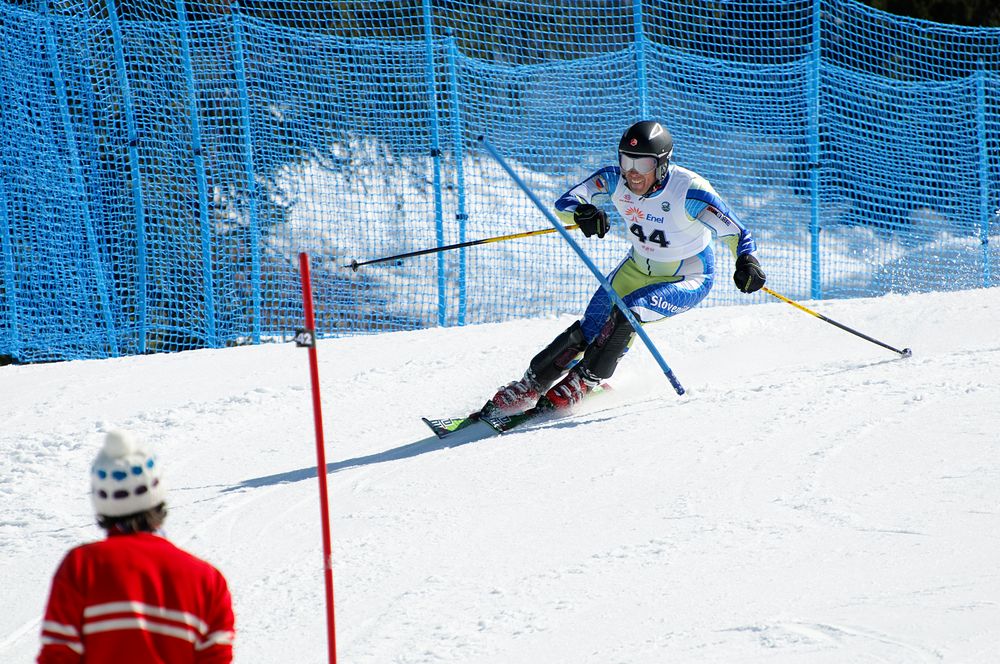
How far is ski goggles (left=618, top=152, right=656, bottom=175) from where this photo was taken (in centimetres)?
614

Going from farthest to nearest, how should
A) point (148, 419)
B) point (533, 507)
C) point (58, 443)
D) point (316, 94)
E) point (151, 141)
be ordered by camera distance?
point (316, 94) → point (151, 141) → point (148, 419) → point (58, 443) → point (533, 507)

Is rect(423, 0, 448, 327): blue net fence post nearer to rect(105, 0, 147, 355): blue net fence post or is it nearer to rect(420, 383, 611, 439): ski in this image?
rect(105, 0, 147, 355): blue net fence post

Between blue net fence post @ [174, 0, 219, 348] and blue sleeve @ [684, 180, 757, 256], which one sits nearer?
blue sleeve @ [684, 180, 757, 256]

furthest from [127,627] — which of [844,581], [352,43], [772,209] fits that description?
[772,209]

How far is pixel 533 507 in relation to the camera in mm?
4723

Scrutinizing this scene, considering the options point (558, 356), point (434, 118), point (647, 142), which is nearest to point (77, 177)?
point (434, 118)

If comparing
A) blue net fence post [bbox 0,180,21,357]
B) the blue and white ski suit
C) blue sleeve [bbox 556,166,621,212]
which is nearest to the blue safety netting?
blue net fence post [bbox 0,180,21,357]

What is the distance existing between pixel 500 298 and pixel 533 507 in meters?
6.00

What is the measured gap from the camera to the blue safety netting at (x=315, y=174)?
29.1 feet

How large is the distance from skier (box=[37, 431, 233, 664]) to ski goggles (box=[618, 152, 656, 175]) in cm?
428

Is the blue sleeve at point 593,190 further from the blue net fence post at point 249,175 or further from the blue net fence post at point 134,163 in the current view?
the blue net fence post at point 134,163

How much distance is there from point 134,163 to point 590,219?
420cm

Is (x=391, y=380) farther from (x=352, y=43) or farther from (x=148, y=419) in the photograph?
(x=352, y=43)

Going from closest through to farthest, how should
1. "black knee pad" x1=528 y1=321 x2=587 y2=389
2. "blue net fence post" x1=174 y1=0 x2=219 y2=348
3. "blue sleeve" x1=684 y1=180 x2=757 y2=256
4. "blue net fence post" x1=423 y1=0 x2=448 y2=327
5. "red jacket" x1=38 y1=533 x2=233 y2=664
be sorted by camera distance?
1. "red jacket" x1=38 y1=533 x2=233 y2=664
2. "blue sleeve" x1=684 y1=180 x2=757 y2=256
3. "black knee pad" x1=528 y1=321 x2=587 y2=389
4. "blue net fence post" x1=174 y1=0 x2=219 y2=348
5. "blue net fence post" x1=423 y1=0 x2=448 y2=327
